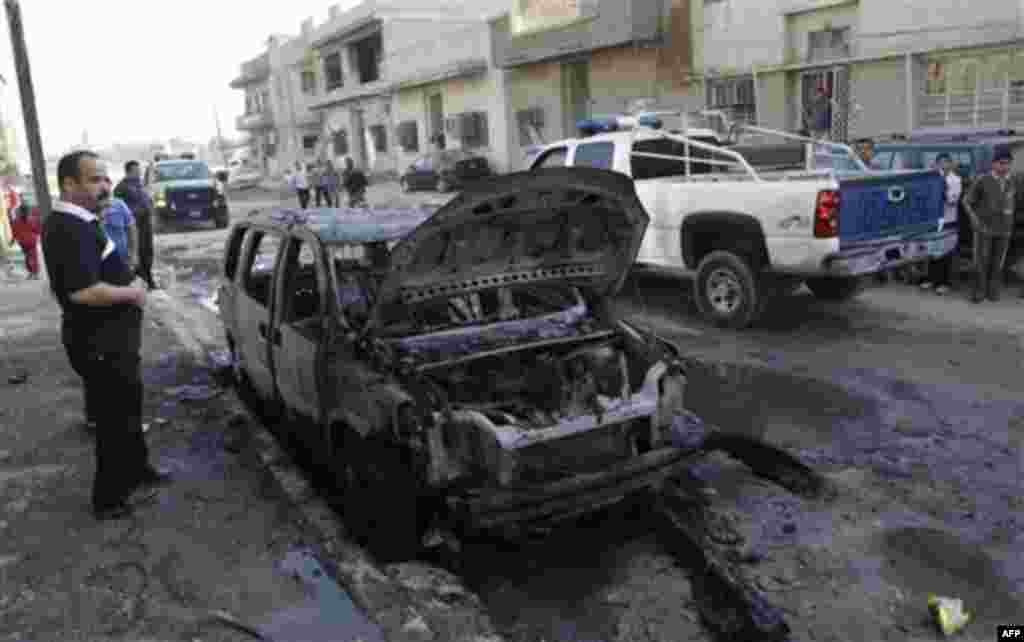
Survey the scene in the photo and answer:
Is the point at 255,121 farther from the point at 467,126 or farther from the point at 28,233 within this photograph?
the point at 28,233

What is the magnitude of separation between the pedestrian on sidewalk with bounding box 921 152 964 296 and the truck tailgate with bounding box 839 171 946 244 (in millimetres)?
841

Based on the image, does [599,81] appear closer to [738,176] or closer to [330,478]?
[738,176]

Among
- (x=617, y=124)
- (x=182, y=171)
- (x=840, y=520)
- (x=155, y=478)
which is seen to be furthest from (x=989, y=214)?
(x=182, y=171)

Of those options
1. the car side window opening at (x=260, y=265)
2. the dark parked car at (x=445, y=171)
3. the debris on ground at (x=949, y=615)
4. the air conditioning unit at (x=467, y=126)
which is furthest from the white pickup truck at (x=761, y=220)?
the air conditioning unit at (x=467, y=126)

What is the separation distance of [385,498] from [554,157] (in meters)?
6.48

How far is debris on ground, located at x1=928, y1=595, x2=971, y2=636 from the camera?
10.9ft

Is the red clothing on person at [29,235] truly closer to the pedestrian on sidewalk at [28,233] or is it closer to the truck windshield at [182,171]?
the pedestrian on sidewalk at [28,233]

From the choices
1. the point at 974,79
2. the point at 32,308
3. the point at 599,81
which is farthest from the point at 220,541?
the point at 599,81

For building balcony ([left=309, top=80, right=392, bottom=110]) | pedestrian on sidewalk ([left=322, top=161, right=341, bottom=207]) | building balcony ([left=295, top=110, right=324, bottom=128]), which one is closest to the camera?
pedestrian on sidewalk ([left=322, top=161, right=341, bottom=207])

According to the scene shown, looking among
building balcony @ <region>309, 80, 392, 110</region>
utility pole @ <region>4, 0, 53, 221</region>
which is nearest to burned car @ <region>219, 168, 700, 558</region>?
utility pole @ <region>4, 0, 53, 221</region>

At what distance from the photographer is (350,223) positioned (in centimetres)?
488

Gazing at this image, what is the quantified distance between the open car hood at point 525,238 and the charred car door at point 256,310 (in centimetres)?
127

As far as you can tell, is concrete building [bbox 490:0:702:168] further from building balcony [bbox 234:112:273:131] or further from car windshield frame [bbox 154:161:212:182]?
building balcony [bbox 234:112:273:131]

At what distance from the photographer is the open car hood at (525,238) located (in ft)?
12.7
